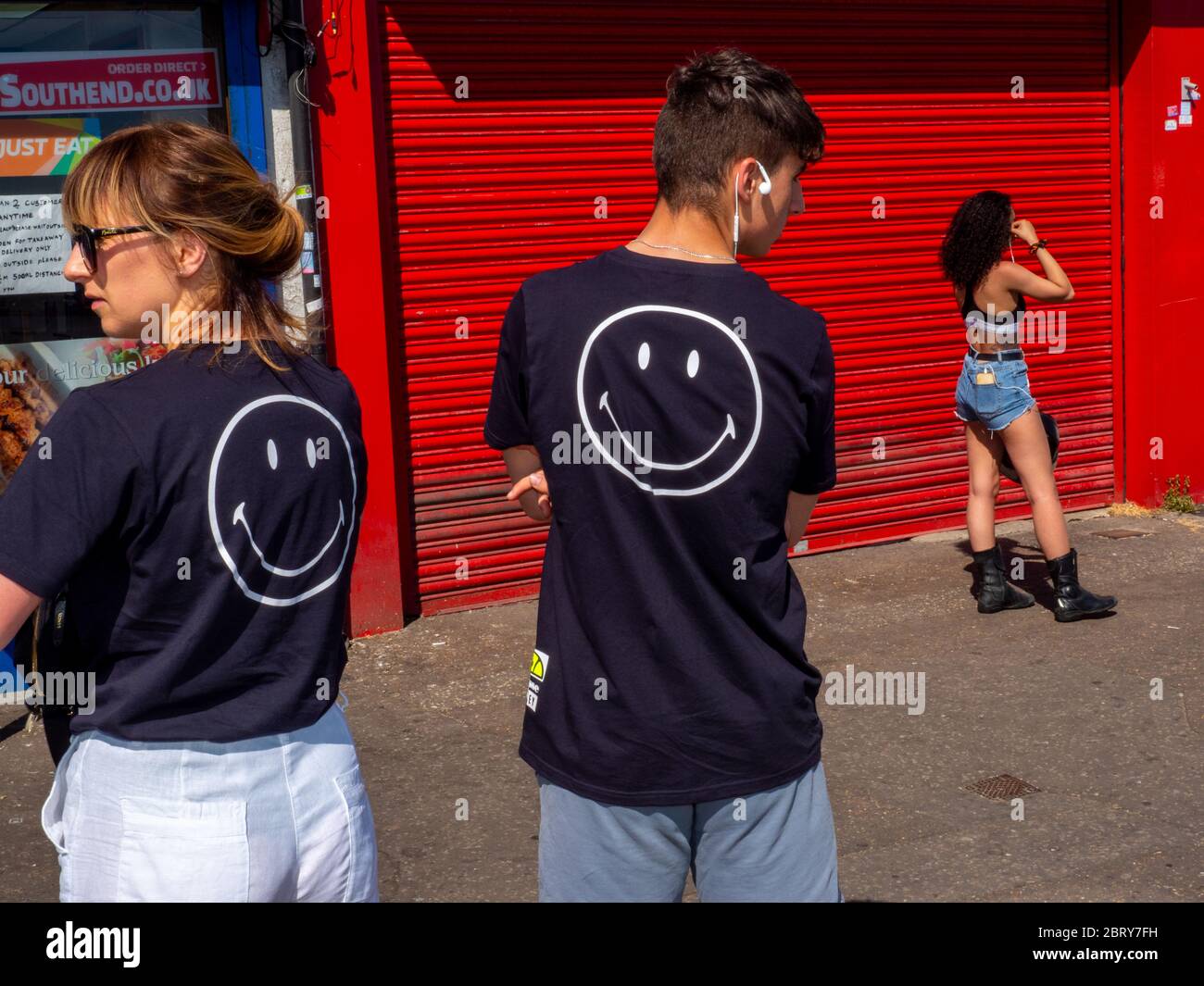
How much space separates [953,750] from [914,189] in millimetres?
4232

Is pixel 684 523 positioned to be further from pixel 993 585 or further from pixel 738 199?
pixel 993 585

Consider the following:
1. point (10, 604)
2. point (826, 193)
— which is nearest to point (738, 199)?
point (10, 604)

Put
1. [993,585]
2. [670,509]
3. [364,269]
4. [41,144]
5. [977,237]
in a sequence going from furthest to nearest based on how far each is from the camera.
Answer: [993,585] < [364,269] < [977,237] < [41,144] < [670,509]

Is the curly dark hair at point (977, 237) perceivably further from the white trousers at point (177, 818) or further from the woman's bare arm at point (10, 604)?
the woman's bare arm at point (10, 604)

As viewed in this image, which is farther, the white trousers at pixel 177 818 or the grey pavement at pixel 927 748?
the grey pavement at pixel 927 748

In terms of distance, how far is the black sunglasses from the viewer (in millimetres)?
2219

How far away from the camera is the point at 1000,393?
6.88 metres

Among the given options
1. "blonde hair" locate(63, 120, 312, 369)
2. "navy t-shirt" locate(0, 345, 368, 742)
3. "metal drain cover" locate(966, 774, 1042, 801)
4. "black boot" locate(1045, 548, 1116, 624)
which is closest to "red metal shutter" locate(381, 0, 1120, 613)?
"black boot" locate(1045, 548, 1116, 624)

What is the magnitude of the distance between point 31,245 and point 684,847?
4.95 m

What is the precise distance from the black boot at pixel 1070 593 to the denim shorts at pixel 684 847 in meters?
4.88

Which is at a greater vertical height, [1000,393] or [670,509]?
[670,509]

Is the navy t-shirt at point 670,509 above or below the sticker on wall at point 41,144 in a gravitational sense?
below

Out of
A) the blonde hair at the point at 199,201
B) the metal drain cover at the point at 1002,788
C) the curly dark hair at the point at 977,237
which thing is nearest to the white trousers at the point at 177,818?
the blonde hair at the point at 199,201

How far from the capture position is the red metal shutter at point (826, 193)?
7332 millimetres
